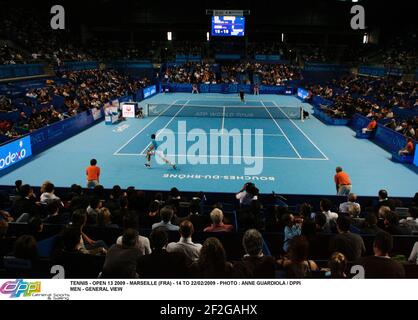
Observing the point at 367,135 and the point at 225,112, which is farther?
the point at 225,112

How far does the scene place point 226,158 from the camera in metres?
17.8

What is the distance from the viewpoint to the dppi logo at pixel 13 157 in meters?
15.4

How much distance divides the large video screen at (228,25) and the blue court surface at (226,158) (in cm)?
2025

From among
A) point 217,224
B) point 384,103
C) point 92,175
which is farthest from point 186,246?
point 384,103

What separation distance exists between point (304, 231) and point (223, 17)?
137ft

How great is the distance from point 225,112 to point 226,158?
1415cm

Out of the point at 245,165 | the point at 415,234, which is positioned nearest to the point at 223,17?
the point at 245,165

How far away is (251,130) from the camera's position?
80.5 feet

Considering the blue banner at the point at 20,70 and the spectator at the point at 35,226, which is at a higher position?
the blue banner at the point at 20,70

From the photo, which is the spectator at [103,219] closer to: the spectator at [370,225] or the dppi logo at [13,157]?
the spectator at [370,225]

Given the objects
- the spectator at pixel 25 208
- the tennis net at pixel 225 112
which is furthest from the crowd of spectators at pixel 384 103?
the spectator at pixel 25 208

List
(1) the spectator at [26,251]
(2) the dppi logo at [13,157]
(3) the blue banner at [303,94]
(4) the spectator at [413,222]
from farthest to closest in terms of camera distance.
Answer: (3) the blue banner at [303,94] < (2) the dppi logo at [13,157] < (4) the spectator at [413,222] < (1) the spectator at [26,251]

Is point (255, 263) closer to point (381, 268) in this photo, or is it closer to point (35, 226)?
point (381, 268)
